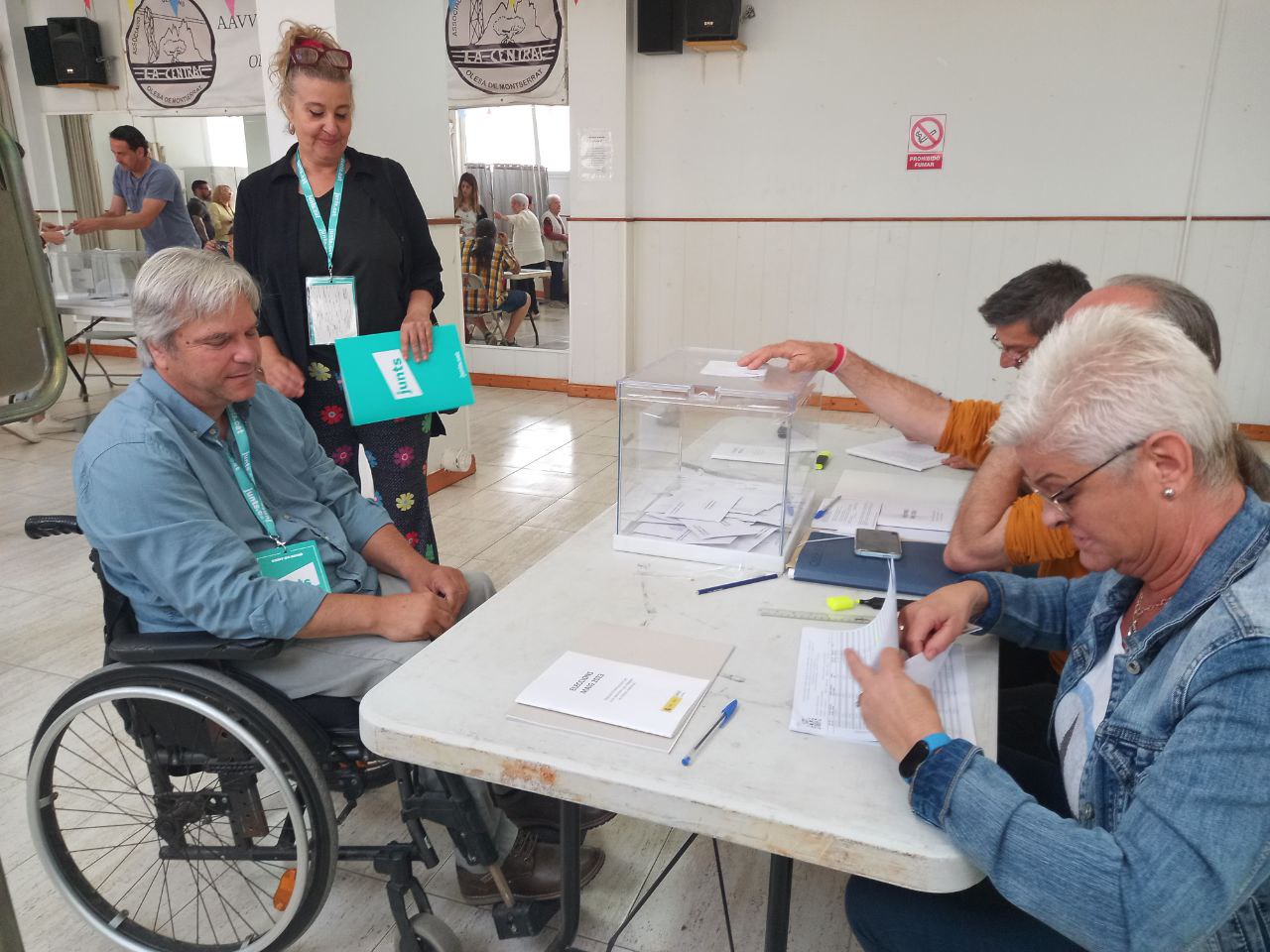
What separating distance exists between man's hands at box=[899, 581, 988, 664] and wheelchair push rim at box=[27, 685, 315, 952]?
3.06 ft

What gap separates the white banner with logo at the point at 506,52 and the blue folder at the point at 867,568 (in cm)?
508

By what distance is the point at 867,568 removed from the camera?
1.49m

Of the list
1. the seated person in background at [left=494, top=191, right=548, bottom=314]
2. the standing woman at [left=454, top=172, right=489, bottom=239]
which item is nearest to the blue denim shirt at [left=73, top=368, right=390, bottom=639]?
the standing woman at [left=454, top=172, right=489, bottom=239]

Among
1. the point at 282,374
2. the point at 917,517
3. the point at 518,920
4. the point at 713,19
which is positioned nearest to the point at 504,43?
the point at 713,19

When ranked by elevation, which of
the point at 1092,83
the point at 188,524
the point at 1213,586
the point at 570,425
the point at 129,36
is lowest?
the point at 570,425

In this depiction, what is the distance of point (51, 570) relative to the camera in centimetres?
340

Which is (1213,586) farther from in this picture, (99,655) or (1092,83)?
(1092,83)

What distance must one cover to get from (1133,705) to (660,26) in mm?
5443

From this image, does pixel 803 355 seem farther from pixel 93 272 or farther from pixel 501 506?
pixel 93 272

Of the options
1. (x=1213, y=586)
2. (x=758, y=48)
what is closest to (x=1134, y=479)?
(x=1213, y=586)

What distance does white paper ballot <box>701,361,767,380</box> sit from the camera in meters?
1.82

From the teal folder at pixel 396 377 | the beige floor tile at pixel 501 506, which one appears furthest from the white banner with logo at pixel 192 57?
the teal folder at pixel 396 377

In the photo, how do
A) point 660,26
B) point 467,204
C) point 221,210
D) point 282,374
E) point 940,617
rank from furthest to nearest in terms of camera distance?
point 221,210 < point 467,204 < point 660,26 < point 282,374 < point 940,617

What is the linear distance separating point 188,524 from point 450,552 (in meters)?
2.21
